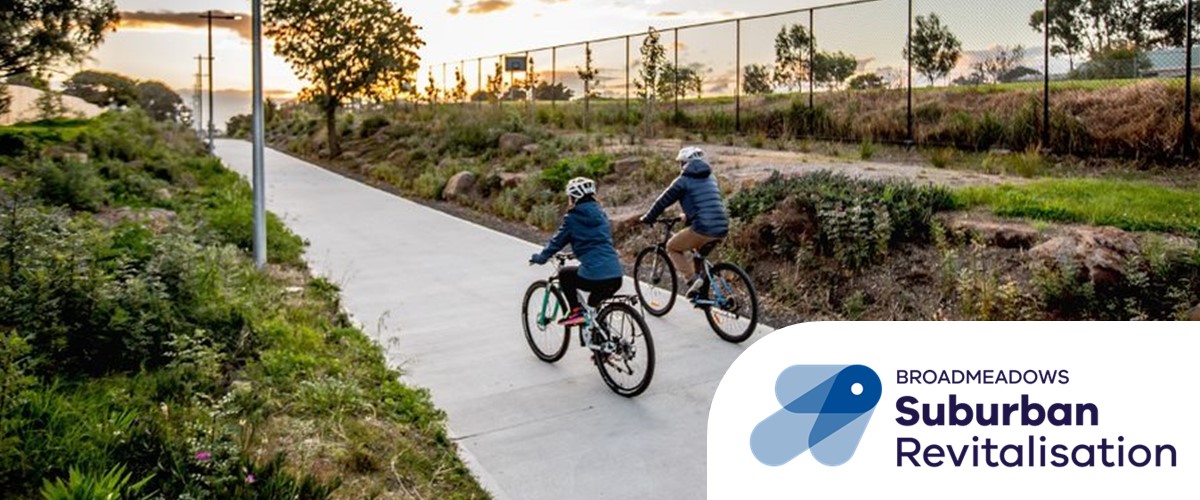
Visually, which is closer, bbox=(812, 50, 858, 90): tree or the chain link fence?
the chain link fence

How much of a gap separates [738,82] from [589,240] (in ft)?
42.5

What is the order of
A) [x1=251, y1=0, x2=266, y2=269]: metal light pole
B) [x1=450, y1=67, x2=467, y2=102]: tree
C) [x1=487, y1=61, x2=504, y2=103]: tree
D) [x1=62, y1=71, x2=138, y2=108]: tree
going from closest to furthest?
[x1=251, y1=0, x2=266, y2=269]: metal light pole < [x1=62, y1=71, x2=138, y2=108]: tree < [x1=487, y1=61, x2=504, y2=103]: tree < [x1=450, y1=67, x2=467, y2=102]: tree

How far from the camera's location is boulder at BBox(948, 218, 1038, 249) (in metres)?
7.50

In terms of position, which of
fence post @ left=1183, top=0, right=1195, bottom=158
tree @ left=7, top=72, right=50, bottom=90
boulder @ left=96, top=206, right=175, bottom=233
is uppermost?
tree @ left=7, top=72, right=50, bottom=90

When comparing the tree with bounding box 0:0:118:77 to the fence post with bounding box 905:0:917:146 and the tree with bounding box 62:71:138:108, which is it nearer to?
the tree with bounding box 62:71:138:108

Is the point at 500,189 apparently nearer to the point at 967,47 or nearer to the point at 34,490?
the point at 967,47

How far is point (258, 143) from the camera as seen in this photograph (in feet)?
30.3

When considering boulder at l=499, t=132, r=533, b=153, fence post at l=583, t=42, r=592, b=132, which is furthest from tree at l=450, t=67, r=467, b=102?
boulder at l=499, t=132, r=533, b=153

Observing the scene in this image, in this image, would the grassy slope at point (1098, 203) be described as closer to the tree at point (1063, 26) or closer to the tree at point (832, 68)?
the tree at point (1063, 26)

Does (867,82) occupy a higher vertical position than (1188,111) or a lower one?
higher

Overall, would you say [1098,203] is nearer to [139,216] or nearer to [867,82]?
[867,82]

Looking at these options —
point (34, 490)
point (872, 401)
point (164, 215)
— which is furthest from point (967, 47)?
point (34, 490)

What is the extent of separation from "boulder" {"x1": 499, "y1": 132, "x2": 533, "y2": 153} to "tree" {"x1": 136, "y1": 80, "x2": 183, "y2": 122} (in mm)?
14360

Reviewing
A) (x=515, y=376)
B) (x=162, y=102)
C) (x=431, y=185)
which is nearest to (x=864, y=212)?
(x=515, y=376)
